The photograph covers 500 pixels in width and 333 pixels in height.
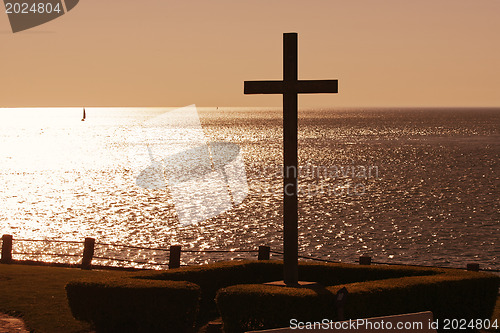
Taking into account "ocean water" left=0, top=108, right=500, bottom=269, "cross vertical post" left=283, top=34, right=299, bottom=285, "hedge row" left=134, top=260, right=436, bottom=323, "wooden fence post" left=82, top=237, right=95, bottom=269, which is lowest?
"ocean water" left=0, top=108, right=500, bottom=269

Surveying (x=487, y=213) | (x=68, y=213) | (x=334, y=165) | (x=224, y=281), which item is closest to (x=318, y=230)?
(x=487, y=213)

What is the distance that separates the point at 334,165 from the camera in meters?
102

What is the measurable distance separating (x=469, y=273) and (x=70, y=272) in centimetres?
1130

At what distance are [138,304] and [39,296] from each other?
493 centimetres

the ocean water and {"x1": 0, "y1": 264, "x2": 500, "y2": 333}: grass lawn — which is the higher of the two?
{"x1": 0, "y1": 264, "x2": 500, "y2": 333}: grass lawn

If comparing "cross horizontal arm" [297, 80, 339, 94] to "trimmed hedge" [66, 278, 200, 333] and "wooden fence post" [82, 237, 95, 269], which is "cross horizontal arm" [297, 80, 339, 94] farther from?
"wooden fence post" [82, 237, 95, 269]

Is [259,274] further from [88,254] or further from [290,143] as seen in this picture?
[88,254]

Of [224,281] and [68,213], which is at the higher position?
[224,281]

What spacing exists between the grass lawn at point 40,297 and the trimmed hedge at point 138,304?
1.32m

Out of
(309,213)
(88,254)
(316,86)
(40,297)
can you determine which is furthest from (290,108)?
(309,213)

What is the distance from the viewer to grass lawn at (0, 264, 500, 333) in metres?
13.7

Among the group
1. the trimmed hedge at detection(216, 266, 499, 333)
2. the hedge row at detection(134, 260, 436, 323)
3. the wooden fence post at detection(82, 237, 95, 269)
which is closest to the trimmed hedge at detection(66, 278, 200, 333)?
the trimmed hedge at detection(216, 266, 499, 333)

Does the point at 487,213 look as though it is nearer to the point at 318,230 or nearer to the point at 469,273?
the point at 318,230

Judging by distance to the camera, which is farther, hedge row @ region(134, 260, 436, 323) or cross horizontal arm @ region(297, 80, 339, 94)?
hedge row @ region(134, 260, 436, 323)
